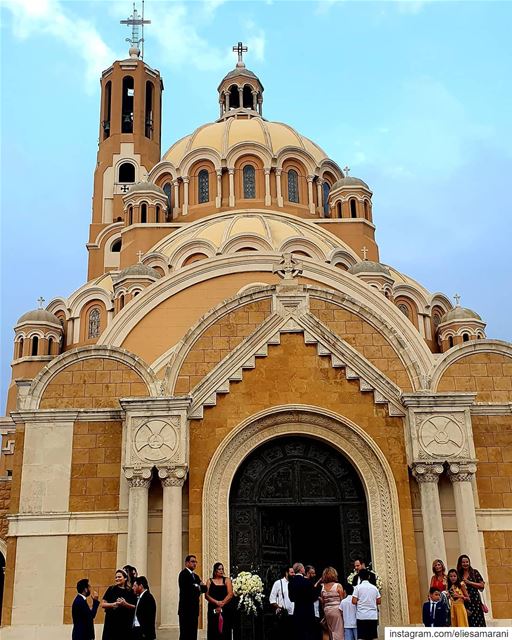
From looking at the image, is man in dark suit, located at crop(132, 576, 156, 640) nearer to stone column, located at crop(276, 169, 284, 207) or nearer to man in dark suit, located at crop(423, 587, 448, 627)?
man in dark suit, located at crop(423, 587, 448, 627)

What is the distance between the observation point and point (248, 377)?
582 inches

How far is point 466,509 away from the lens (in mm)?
13797

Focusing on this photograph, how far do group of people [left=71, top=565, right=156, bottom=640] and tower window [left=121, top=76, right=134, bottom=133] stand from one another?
123 ft

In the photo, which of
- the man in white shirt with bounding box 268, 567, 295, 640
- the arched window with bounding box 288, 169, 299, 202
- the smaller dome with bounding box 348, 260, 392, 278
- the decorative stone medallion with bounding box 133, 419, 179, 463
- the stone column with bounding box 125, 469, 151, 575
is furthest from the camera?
the arched window with bounding box 288, 169, 299, 202

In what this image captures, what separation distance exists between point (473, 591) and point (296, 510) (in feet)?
15.2

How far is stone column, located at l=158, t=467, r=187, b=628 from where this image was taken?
13.2 metres

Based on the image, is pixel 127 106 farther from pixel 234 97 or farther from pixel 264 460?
pixel 264 460

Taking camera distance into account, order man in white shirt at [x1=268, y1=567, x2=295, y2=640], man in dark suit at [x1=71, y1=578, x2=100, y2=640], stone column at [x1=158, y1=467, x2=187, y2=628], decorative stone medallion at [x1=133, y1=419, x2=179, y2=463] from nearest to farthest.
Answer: man in dark suit at [x1=71, y1=578, x2=100, y2=640] → man in white shirt at [x1=268, y1=567, x2=295, y2=640] → stone column at [x1=158, y1=467, x2=187, y2=628] → decorative stone medallion at [x1=133, y1=419, x2=179, y2=463]

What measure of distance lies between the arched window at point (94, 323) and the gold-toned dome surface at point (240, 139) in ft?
24.0

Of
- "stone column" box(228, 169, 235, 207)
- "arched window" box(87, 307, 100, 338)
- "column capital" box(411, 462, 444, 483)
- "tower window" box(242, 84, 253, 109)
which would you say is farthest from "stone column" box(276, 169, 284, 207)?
"column capital" box(411, 462, 444, 483)

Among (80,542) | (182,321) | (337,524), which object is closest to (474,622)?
(337,524)

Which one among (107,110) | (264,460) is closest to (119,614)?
(264,460)

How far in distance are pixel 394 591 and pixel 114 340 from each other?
13.7m

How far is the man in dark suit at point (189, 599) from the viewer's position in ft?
35.3
